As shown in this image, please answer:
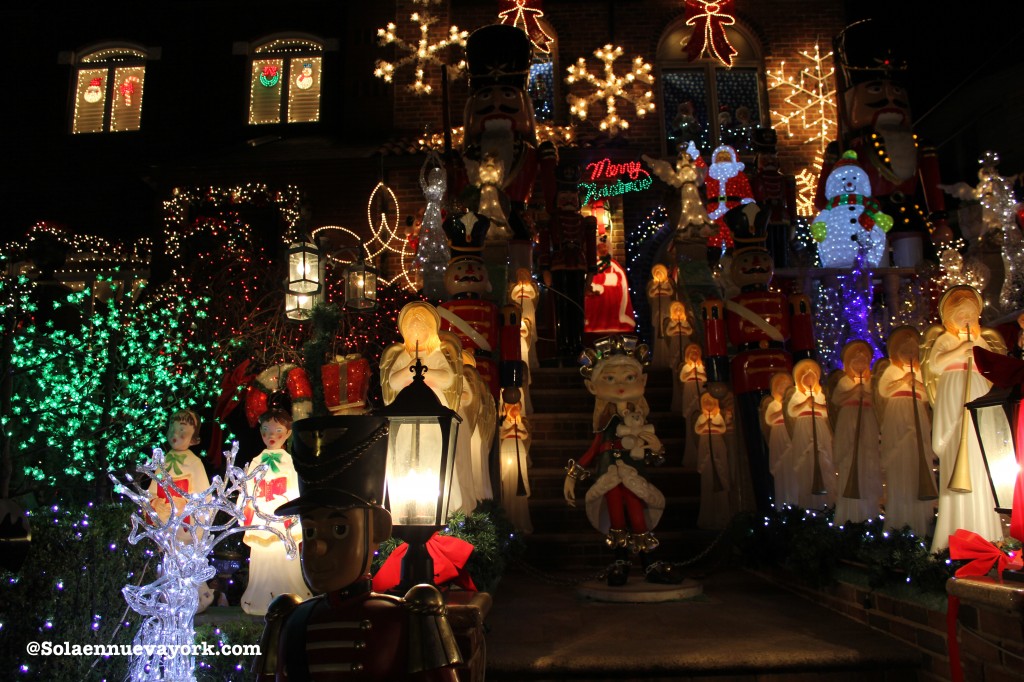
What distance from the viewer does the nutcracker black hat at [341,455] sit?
2.51 meters

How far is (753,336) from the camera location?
733 centimetres

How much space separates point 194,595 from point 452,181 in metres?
5.99

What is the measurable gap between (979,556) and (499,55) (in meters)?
7.08

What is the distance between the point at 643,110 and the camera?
504 inches

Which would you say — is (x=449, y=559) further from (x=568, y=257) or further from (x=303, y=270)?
(x=568, y=257)

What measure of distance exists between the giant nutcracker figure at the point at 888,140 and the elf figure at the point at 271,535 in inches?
322

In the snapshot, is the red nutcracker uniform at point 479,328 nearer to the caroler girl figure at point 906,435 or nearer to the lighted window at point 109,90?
the caroler girl figure at point 906,435

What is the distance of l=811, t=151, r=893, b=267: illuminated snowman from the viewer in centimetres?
981

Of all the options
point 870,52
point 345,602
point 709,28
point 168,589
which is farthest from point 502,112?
point 345,602

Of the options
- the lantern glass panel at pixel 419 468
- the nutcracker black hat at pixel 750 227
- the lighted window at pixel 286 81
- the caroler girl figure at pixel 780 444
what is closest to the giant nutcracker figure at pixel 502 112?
the nutcracker black hat at pixel 750 227

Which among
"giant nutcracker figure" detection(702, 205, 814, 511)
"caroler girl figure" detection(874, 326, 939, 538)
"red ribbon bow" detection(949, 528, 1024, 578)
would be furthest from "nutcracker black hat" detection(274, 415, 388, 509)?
"giant nutcracker figure" detection(702, 205, 814, 511)

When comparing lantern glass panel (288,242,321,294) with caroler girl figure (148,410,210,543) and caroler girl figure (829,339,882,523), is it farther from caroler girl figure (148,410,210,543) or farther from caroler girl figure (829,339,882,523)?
caroler girl figure (829,339,882,523)

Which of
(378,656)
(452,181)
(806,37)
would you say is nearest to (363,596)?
(378,656)

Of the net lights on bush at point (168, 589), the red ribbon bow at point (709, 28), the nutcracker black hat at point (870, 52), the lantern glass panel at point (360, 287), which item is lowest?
the net lights on bush at point (168, 589)
